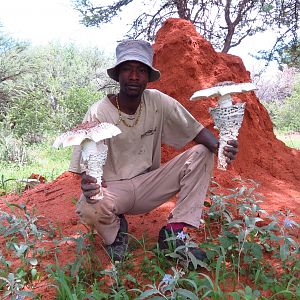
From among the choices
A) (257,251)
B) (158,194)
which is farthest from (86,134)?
(257,251)

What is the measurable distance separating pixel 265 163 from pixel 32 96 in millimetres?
8188

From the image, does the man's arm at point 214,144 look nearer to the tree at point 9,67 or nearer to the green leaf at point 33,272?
the green leaf at point 33,272

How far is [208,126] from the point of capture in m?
3.80

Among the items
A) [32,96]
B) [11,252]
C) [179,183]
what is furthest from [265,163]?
[32,96]

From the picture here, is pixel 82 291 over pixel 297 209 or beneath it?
beneath

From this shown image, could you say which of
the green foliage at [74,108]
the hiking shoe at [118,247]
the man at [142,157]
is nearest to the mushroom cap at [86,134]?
the man at [142,157]

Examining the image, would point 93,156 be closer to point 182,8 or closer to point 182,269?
point 182,269

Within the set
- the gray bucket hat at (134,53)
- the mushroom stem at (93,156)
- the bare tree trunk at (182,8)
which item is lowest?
the mushroom stem at (93,156)

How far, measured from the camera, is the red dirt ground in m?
3.63

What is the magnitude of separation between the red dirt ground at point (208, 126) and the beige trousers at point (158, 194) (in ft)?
3.19

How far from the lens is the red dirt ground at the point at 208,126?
3.63 meters

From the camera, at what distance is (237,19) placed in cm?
793

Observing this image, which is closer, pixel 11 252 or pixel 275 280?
pixel 275 280

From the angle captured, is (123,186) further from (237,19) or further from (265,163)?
(237,19)
